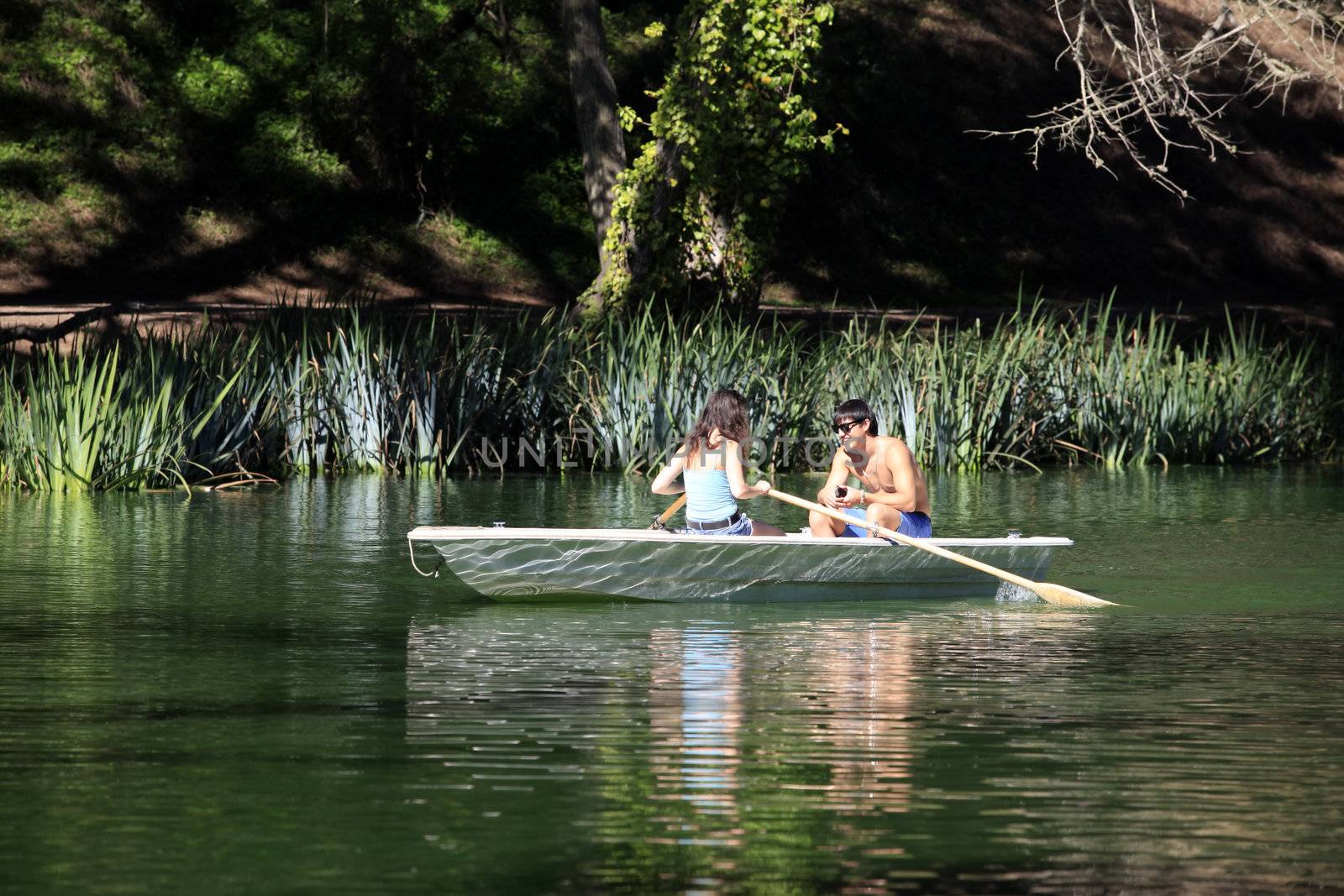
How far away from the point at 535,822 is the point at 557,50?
101 feet

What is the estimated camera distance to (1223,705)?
6535 millimetres

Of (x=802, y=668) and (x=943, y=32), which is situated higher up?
(x=943, y=32)

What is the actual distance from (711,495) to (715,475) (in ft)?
0.31

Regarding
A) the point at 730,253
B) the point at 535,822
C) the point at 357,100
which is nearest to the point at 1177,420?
the point at 730,253

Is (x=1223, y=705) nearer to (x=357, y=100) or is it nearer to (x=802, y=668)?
(x=802, y=668)

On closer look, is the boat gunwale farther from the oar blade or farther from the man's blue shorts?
the man's blue shorts

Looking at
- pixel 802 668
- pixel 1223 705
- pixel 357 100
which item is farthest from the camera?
pixel 357 100

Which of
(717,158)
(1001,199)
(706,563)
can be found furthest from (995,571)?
(1001,199)

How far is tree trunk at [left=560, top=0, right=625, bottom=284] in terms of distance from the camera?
23.4 meters

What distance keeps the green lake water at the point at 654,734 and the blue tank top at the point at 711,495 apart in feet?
1.74

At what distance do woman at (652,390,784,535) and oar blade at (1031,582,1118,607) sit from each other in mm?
1194

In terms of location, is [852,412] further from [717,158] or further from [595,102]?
[595,102]

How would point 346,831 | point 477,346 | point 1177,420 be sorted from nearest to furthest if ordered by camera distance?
point 346,831 < point 477,346 < point 1177,420

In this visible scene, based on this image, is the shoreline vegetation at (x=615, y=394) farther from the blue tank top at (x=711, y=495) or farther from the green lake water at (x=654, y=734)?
the blue tank top at (x=711, y=495)
